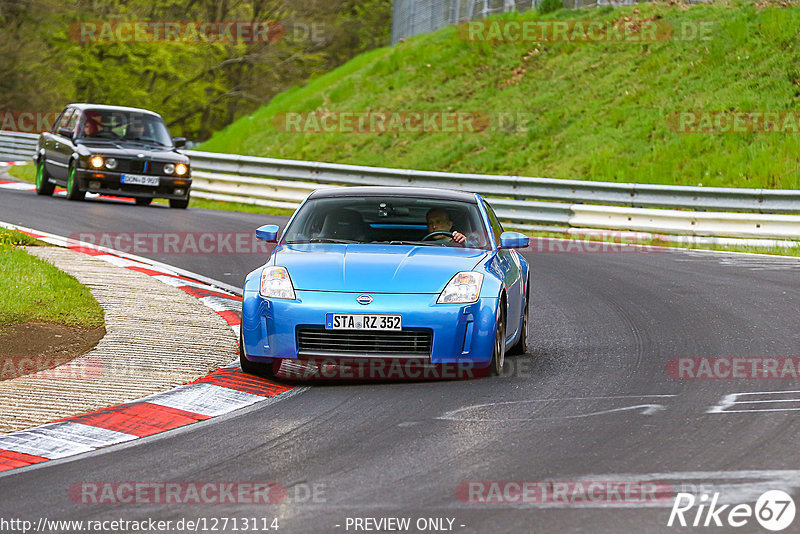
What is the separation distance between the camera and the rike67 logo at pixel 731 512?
4.54 metres

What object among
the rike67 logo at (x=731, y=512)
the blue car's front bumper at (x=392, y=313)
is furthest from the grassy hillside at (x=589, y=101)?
the rike67 logo at (x=731, y=512)

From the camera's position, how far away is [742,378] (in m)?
7.73

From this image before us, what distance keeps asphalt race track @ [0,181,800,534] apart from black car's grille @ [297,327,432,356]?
228 millimetres

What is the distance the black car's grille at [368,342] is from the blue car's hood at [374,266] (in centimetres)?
28

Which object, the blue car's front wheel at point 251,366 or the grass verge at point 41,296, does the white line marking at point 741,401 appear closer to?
the blue car's front wheel at point 251,366

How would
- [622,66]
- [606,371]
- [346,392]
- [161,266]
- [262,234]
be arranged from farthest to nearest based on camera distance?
1. [622,66]
2. [161,266]
3. [262,234]
4. [606,371]
5. [346,392]

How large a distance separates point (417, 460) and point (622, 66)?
84.4ft

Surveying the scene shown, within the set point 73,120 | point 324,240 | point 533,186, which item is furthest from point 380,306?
point 73,120

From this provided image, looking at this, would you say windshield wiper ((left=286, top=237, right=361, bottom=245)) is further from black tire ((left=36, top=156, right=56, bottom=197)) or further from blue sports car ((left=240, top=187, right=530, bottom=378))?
black tire ((left=36, top=156, right=56, bottom=197))

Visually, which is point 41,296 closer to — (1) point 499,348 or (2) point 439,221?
(2) point 439,221

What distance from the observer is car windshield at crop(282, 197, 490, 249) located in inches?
343

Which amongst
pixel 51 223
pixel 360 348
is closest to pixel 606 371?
pixel 360 348

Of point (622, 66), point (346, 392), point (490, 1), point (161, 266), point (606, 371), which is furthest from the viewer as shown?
point (490, 1)

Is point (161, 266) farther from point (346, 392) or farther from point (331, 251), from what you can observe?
point (346, 392)
